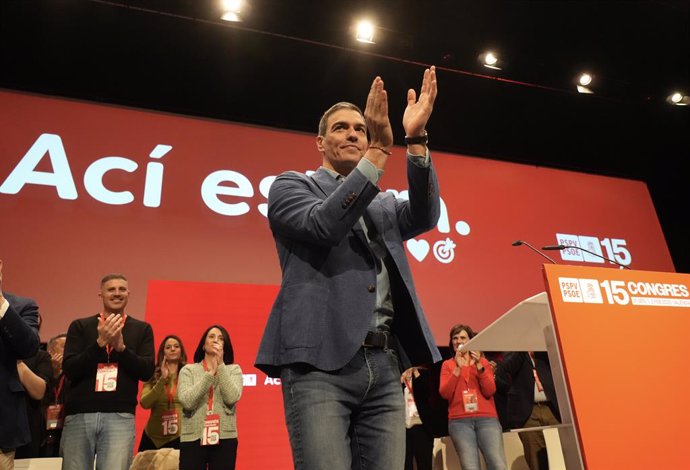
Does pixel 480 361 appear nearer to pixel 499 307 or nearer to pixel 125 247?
pixel 499 307

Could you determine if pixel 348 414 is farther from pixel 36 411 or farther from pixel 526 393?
pixel 526 393

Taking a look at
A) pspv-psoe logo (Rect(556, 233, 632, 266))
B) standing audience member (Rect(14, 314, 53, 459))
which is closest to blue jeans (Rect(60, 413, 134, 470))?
standing audience member (Rect(14, 314, 53, 459))

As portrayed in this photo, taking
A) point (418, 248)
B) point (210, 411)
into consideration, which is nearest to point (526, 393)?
point (418, 248)

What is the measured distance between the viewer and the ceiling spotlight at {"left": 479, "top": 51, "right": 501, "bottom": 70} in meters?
5.84

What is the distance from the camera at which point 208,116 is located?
586 cm

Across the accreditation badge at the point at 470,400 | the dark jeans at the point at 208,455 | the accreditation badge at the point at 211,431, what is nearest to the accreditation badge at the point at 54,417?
the dark jeans at the point at 208,455

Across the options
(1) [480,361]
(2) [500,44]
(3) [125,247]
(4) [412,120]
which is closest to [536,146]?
(2) [500,44]

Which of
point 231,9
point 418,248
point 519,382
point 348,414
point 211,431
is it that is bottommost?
point 348,414

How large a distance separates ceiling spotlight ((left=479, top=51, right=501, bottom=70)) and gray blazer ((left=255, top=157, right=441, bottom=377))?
486 centimetres

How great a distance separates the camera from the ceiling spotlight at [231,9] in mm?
5023

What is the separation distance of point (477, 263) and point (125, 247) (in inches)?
128

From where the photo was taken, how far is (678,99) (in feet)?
22.0

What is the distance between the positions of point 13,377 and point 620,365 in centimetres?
232

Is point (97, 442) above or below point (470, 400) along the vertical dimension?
below
